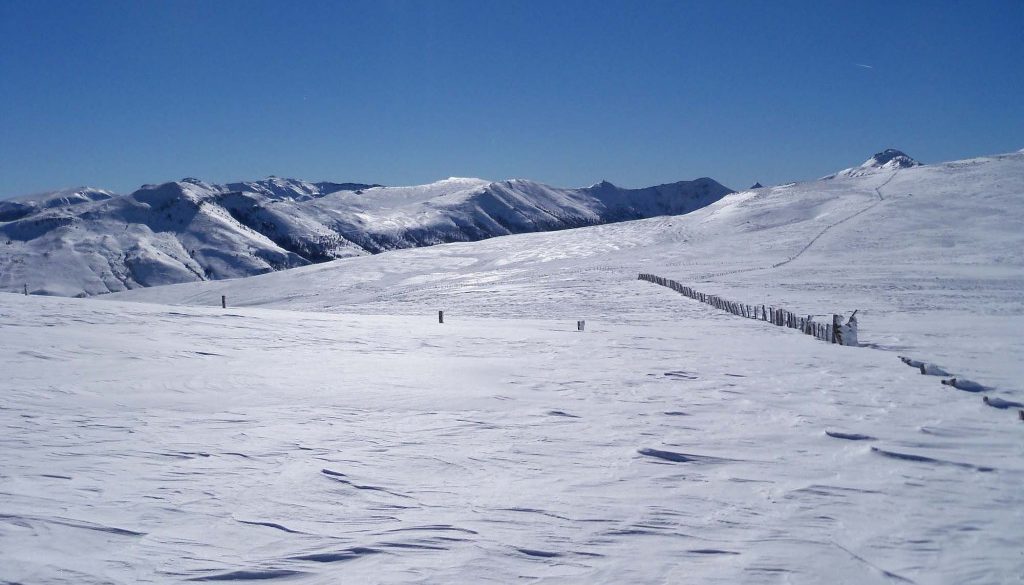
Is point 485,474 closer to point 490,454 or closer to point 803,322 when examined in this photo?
point 490,454

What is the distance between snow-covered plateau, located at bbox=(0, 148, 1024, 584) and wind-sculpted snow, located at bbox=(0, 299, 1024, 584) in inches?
1.1

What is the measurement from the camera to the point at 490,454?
23.2 feet

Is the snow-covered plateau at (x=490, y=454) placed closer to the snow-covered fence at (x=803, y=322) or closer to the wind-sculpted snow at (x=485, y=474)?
the wind-sculpted snow at (x=485, y=474)

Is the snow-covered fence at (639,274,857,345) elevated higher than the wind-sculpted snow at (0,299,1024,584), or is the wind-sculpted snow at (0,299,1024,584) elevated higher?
the snow-covered fence at (639,274,857,345)

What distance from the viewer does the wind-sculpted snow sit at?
465cm

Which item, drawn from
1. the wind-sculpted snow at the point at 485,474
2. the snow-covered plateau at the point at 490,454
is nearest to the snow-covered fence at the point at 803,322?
the snow-covered plateau at the point at 490,454

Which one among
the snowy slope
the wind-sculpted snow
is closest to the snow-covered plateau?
the wind-sculpted snow

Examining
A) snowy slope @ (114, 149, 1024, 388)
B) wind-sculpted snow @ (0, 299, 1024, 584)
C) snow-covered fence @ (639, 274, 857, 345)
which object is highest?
snowy slope @ (114, 149, 1024, 388)

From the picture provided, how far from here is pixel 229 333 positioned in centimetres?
1648

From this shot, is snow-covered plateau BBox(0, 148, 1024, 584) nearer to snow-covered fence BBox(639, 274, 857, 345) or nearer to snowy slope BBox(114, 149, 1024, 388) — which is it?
snow-covered fence BBox(639, 274, 857, 345)

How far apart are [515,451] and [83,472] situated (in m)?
3.72

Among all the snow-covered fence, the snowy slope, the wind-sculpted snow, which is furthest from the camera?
the snowy slope

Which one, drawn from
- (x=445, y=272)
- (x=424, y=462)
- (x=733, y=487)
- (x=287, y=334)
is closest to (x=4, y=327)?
(x=287, y=334)

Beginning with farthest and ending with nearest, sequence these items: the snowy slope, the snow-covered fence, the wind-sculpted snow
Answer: the snowy slope
the snow-covered fence
the wind-sculpted snow
